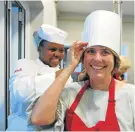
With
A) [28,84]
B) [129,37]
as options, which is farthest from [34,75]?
[129,37]

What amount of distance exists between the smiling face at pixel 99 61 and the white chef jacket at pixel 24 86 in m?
0.29

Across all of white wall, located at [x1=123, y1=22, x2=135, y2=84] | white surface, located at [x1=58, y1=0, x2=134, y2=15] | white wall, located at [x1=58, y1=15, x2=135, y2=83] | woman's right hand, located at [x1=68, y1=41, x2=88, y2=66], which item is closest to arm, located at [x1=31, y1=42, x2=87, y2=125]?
woman's right hand, located at [x1=68, y1=41, x2=88, y2=66]

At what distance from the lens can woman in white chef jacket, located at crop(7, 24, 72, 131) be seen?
3.77 ft

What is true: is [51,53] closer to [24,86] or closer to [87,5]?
[24,86]

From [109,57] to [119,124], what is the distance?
288 mm

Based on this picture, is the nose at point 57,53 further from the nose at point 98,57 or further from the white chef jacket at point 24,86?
the nose at point 98,57

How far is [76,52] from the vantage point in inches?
40.5

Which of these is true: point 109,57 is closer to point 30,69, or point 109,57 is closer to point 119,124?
point 119,124

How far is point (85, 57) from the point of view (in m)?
0.99

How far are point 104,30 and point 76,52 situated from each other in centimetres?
17

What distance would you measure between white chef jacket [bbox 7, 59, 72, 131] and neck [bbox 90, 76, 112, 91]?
24 cm

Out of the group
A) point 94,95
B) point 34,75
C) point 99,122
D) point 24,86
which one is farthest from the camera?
point 34,75

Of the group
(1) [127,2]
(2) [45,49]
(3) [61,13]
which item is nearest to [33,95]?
(2) [45,49]

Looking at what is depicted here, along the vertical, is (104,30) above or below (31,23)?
below
